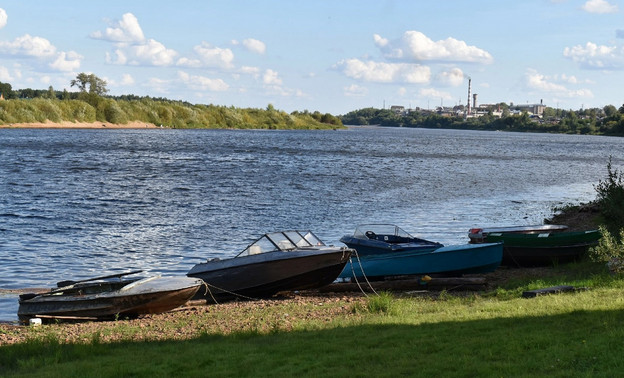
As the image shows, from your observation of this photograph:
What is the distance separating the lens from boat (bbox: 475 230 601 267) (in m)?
22.2

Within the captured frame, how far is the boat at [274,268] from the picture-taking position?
18.5 meters

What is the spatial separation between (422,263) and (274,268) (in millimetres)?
4181

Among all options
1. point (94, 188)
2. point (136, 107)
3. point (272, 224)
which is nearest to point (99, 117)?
point (136, 107)

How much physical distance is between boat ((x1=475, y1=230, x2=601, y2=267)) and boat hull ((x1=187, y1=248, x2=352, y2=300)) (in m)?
6.47

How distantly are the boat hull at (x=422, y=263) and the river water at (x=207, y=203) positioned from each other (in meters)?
5.90

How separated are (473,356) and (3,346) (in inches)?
321

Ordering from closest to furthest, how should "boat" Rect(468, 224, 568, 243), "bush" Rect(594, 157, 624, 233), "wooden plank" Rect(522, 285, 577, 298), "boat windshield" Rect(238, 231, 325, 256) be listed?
"wooden plank" Rect(522, 285, 577, 298)
"boat windshield" Rect(238, 231, 325, 256)
"bush" Rect(594, 157, 624, 233)
"boat" Rect(468, 224, 568, 243)

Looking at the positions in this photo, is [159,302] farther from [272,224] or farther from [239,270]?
[272,224]

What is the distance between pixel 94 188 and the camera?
47.2 metres

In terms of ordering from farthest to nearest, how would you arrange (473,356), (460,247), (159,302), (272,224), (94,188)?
(94,188)
(272,224)
(460,247)
(159,302)
(473,356)

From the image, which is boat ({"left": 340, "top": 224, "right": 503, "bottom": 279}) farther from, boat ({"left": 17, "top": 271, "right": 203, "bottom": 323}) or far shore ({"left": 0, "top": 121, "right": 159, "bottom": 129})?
far shore ({"left": 0, "top": 121, "right": 159, "bottom": 129})

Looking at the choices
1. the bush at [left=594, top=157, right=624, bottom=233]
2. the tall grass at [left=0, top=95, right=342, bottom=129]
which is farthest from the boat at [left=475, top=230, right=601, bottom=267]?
the tall grass at [left=0, top=95, right=342, bottom=129]

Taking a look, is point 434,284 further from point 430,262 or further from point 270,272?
point 270,272

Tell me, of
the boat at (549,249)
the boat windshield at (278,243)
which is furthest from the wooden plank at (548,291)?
the boat at (549,249)
